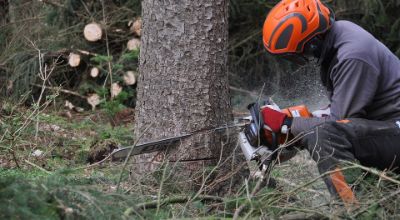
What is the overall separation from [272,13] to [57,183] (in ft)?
7.03

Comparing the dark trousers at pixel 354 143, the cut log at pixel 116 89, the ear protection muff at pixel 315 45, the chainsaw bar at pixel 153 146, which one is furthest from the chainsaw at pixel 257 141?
the cut log at pixel 116 89

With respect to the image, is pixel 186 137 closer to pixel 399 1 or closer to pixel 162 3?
pixel 162 3

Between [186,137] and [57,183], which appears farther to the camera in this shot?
[186,137]

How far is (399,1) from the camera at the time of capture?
945 cm

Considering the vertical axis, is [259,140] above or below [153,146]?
above

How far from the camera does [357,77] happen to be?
13.3 feet

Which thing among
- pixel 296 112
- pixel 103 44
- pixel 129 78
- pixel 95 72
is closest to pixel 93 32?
pixel 103 44

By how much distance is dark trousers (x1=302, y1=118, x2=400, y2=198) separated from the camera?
13.1 ft

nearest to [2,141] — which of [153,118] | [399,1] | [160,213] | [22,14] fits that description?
[153,118]

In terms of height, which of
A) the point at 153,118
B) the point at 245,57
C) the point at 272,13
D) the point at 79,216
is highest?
the point at 272,13

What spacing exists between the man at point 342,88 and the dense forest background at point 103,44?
3.95 m

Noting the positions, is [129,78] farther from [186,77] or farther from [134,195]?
[134,195]

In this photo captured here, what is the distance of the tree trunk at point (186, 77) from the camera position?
450 centimetres

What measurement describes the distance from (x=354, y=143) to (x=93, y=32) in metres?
5.73
